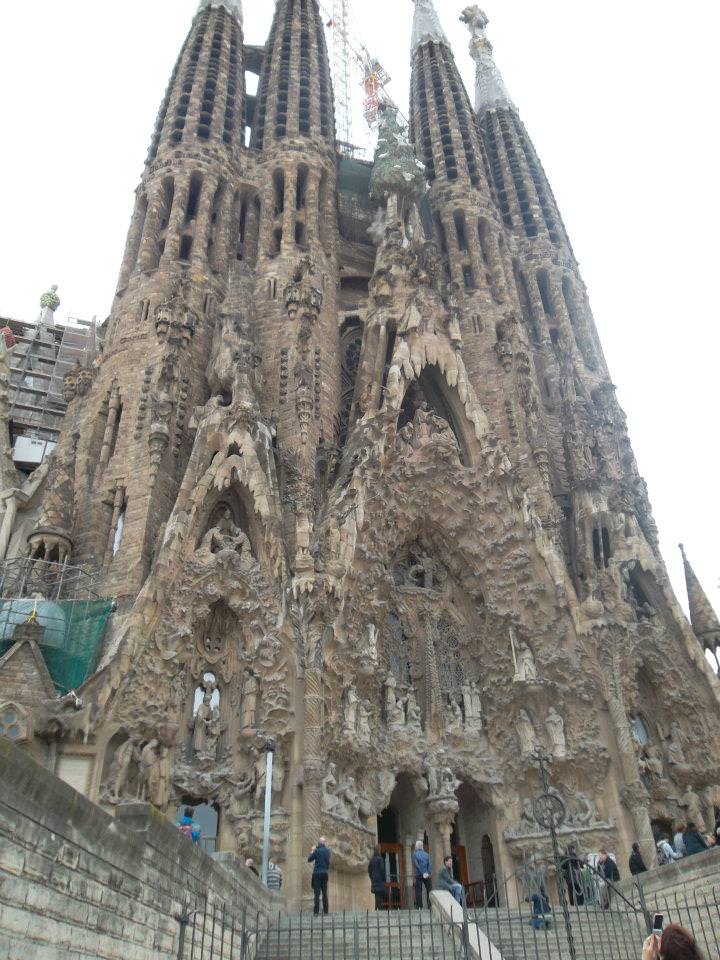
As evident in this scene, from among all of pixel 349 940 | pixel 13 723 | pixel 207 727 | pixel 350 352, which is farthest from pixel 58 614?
pixel 350 352

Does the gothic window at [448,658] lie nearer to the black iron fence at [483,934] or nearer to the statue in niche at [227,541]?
the statue in niche at [227,541]

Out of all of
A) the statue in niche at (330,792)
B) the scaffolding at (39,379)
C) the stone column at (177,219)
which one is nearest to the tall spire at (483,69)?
the stone column at (177,219)

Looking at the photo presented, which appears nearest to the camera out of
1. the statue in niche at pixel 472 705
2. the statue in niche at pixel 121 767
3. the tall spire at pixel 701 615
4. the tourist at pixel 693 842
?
the tourist at pixel 693 842

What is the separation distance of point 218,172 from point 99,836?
23.8 meters

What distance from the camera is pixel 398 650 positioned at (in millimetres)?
18641

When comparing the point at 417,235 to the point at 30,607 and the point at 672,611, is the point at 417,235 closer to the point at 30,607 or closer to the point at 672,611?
the point at 672,611

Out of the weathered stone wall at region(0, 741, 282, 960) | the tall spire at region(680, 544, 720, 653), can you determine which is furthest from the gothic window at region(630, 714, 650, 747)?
the weathered stone wall at region(0, 741, 282, 960)

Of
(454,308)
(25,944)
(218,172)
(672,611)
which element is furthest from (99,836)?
(218,172)

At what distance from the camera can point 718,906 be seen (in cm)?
868

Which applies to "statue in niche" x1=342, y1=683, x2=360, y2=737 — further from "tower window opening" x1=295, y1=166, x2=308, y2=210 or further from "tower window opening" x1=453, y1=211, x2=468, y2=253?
"tower window opening" x1=453, y1=211, x2=468, y2=253

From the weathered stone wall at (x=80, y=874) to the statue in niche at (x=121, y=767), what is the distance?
6.44 m

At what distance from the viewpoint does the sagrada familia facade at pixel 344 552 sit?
14.5 metres

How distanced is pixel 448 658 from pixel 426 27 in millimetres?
33323

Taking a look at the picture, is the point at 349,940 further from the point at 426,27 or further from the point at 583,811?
the point at 426,27
